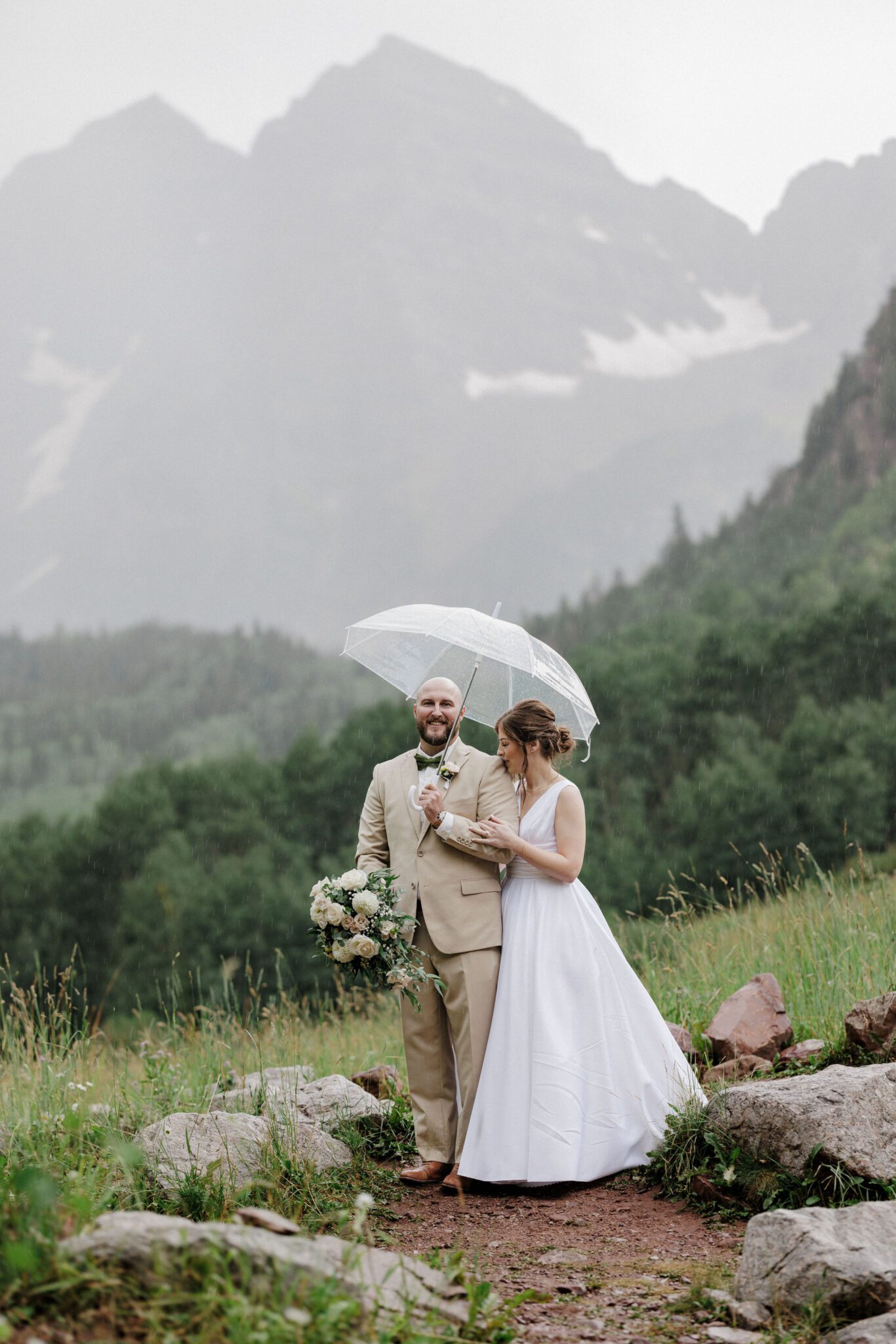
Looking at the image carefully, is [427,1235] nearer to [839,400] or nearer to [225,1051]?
[225,1051]

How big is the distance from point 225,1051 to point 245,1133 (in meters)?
2.30

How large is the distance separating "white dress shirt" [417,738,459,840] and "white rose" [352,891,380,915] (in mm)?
404

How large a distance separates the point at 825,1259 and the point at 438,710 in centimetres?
257

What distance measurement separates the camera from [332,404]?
635 feet

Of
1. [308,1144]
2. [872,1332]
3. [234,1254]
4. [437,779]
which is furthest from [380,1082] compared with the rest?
[234,1254]

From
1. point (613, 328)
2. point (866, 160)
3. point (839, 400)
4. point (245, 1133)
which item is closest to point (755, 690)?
point (245, 1133)

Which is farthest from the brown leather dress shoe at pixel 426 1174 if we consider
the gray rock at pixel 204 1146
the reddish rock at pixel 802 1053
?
the reddish rock at pixel 802 1053

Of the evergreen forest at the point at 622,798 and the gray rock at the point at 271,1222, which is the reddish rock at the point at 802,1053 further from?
the evergreen forest at the point at 622,798

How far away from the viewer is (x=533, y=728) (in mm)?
5059

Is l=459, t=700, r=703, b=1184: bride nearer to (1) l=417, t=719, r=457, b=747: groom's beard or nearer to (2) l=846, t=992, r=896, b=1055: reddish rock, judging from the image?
(1) l=417, t=719, r=457, b=747: groom's beard

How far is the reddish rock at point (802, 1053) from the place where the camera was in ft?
18.2

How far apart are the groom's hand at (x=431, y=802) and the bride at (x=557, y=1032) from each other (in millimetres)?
233

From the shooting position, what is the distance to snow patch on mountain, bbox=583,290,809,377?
179 m

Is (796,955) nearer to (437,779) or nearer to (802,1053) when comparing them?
(802,1053)
